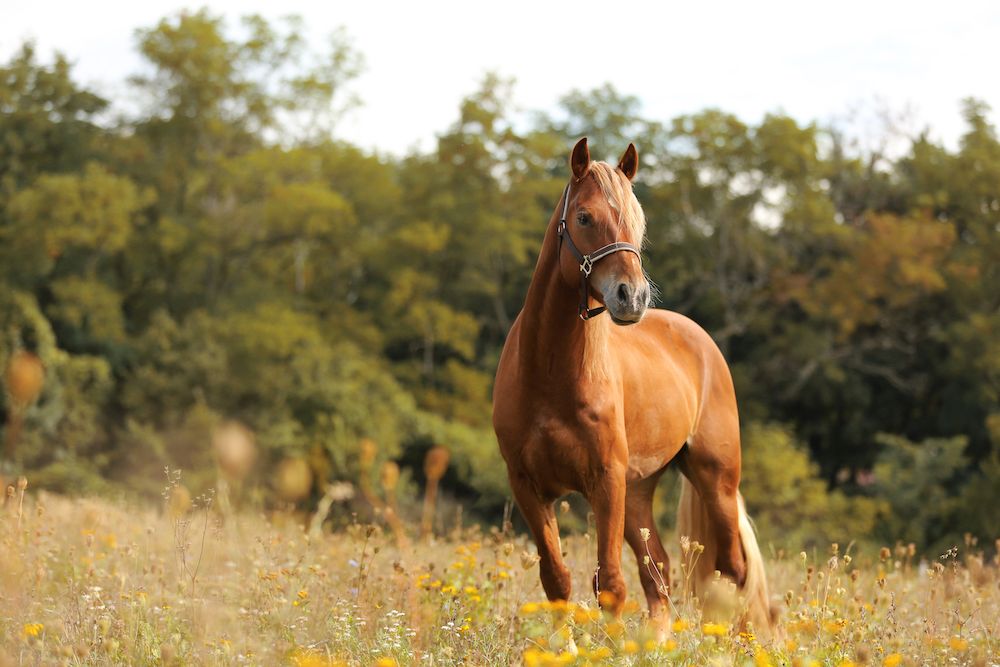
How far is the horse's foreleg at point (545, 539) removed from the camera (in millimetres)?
4453

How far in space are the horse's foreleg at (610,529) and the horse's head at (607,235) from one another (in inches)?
29.3

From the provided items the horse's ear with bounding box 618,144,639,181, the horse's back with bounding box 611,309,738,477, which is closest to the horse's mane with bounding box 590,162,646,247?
the horse's ear with bounding box 618,144,639,181

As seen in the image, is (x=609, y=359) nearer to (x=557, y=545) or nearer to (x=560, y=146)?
(x=557, y=545)

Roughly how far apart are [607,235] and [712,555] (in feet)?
7.59

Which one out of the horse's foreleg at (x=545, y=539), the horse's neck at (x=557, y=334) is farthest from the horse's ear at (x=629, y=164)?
the horse's foreleg at (x=545, y=539)

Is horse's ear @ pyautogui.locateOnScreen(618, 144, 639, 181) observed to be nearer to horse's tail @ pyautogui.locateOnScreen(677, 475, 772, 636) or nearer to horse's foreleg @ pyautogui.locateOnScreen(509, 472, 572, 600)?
horse's foreleg @ pyautogui.locateOnScreen(509, 472, 572, 600)

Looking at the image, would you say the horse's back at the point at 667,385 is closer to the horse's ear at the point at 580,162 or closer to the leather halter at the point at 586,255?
the leather halter at the point at 586,255

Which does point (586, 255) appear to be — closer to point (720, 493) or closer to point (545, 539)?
point (545, 539)

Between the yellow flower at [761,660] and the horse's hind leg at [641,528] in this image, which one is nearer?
the yellow flower at [761,660]

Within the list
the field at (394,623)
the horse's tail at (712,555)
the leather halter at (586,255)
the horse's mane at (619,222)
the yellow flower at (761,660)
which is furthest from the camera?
the horse's tail at (712,555)

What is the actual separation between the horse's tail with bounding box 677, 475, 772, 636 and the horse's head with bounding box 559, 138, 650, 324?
1841 millimetres

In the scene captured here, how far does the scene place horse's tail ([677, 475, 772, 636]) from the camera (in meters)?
5.39

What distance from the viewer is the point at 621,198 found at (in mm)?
4297

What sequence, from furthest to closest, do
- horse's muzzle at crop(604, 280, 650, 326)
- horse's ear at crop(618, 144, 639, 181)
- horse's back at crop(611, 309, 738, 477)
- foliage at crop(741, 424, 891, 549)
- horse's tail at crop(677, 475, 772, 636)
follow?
1. foliage at crop(741, 424, 891, 549)
2. horse's tail at crop(677, 475, 772, 636)
3. horse's back at crop(611, 309, 738, 477)
4. horse's ear at crop(618, 144, 639, 181)
5. horse's muzzle at crop(604, 280, 650, 326)
